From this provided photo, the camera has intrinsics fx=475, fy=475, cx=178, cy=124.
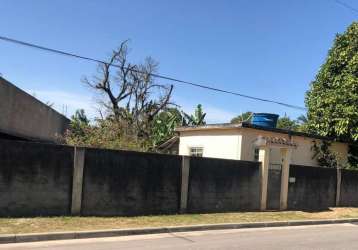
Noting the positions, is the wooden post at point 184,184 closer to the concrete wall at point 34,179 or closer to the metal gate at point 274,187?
the concrete wall at point 34,179

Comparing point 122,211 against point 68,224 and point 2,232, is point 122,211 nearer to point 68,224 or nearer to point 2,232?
point 68,224

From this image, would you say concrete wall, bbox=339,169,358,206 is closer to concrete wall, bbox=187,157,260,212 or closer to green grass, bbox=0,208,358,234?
green grass, bbox=0,208,358,234

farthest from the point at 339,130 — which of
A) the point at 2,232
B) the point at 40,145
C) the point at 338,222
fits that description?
the point at 2,232

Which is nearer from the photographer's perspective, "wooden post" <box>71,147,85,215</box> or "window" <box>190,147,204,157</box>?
"wooden post" <box>71,147,85,215</box>

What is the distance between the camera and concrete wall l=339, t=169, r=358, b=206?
21103 mm

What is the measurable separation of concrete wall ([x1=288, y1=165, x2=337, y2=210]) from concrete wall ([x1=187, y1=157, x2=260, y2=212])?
2128 mm

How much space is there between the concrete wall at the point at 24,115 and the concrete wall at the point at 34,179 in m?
4.65

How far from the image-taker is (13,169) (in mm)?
12078

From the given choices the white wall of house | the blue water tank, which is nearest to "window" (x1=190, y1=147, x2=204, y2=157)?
the white wall of house

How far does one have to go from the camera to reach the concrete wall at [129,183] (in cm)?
1334

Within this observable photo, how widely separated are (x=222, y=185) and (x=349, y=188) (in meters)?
8.10

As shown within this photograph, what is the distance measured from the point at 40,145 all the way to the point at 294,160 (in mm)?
12946

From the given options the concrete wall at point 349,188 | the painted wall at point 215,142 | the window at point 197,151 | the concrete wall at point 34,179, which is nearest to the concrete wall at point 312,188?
the concrete wall at point 349,188

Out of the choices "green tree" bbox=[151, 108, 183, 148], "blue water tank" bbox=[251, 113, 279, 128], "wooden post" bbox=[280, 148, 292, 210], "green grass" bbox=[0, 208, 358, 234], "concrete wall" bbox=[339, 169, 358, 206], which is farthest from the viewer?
"green tree" bbox=[151, 108, 183, 148]
